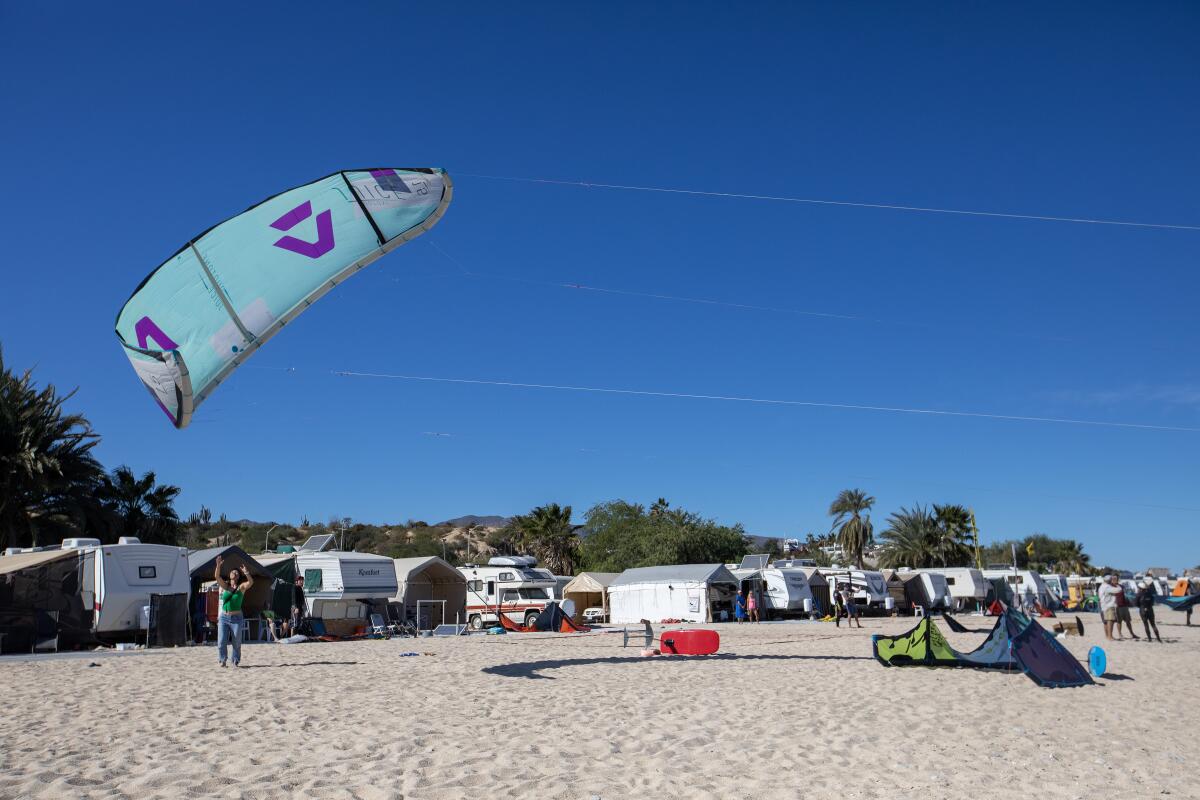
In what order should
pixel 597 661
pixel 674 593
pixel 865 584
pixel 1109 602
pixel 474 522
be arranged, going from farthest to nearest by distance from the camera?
pixel 474 522, pixel 865 584, pixel 674 593, pixel 1109 602, pixel 597 661

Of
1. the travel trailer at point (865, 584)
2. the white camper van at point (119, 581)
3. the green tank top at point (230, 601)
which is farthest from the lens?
the travel trailer at point (865, 584)

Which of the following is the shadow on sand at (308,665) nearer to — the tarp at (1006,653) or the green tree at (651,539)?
the tarp at (1006,653)

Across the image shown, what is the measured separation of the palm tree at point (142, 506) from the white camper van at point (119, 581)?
14003 mm

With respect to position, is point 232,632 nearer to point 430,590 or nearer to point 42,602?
point 42,602

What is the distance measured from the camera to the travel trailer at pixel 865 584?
134ft

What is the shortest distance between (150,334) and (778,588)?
33.3 meters

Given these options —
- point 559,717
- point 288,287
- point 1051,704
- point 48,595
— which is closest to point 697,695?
point 559,717

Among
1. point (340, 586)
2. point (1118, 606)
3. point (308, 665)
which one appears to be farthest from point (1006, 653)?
point (340, 586)

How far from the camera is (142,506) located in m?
34.3

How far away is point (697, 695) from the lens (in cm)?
1095

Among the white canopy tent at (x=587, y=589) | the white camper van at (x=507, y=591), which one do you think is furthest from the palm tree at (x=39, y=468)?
the white canopy tent at (x=587, y=589)

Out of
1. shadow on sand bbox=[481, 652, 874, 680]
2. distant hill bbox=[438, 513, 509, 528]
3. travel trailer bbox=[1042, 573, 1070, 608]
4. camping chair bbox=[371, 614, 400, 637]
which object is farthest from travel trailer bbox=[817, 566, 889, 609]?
distant hill bbox=[438, 513, 509, 528]

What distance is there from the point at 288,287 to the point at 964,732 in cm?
875

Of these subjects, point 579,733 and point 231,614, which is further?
point 231,614
